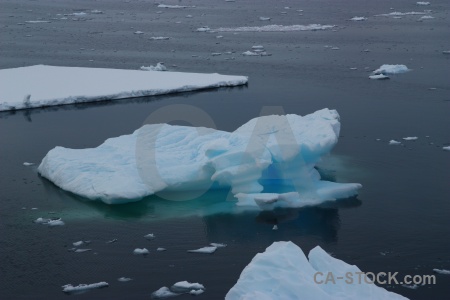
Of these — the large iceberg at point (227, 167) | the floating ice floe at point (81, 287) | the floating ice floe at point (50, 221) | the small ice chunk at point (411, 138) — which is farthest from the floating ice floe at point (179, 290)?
the small ice chunk at point (411, 138)

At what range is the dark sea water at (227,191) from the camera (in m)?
8.42

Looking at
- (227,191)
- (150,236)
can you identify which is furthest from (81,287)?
(227,191)

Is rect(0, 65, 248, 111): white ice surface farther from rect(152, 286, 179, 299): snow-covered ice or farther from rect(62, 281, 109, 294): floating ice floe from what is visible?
rect(152, 286, 179, 299): snow-covered ice

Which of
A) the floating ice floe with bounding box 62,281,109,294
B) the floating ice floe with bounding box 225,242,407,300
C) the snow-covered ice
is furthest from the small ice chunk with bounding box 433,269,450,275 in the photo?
the floating ice floe with bounding box 62,281,109,294

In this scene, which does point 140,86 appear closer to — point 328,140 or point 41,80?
point 41,80

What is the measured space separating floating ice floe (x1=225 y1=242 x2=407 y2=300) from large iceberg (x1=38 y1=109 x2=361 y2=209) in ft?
8.54

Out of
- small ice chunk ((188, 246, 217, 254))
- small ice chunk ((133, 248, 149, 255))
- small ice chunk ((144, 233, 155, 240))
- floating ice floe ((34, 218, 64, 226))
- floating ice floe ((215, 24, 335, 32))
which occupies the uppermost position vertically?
floating ice floe ((215, 24, 335, 32))

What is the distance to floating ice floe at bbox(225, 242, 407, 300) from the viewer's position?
650 cm

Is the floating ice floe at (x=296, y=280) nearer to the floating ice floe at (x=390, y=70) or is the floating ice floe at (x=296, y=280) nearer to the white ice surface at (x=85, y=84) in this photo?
the white ice surface at (x=85, y=84)

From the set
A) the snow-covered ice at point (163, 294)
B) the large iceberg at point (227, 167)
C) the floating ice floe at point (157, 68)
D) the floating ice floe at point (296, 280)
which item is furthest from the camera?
the floating ice floe at point (157, 68)

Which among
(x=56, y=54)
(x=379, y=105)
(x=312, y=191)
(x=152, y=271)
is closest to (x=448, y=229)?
(x=312, y=191)

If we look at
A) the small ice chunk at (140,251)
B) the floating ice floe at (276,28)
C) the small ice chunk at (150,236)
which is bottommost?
the small ice chunk at (140,251)

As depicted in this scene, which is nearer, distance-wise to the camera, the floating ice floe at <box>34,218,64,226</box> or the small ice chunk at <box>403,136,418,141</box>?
the floating ice floe at <box>34,218,64,226</box>

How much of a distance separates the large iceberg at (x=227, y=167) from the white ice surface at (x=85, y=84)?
432cm
